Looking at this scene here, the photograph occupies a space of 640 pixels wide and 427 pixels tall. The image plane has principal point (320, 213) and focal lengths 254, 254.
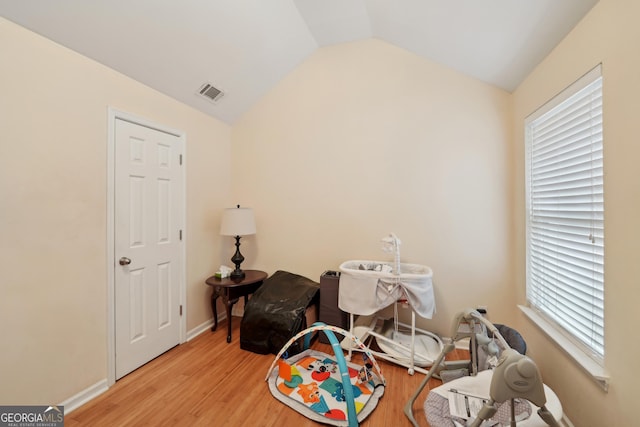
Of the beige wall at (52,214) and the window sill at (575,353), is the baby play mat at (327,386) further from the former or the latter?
Result: the beige wall at (52,214)

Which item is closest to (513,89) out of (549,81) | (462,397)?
(549,81)

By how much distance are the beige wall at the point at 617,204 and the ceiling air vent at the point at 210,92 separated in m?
2.74

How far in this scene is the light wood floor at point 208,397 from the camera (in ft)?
5.16

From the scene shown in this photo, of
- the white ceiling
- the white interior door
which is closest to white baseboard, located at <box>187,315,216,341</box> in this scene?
the white interior door

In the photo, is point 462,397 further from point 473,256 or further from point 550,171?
point 550,171

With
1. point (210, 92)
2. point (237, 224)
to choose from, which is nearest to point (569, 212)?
point (237, 224)

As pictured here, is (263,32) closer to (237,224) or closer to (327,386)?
(237,224)

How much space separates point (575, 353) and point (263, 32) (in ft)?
10.5

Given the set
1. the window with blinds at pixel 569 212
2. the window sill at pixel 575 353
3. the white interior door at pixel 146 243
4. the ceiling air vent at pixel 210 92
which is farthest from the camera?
the ceiling air vent at pixel 210 92

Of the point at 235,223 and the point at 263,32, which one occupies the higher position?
the point at 263,32

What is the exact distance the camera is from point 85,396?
1.73 m

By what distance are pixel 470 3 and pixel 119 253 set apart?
3034mm

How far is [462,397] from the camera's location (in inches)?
54.1

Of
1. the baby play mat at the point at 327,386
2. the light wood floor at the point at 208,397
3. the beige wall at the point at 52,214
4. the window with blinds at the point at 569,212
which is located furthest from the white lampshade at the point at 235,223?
the window with blinds at the point at 569,212
